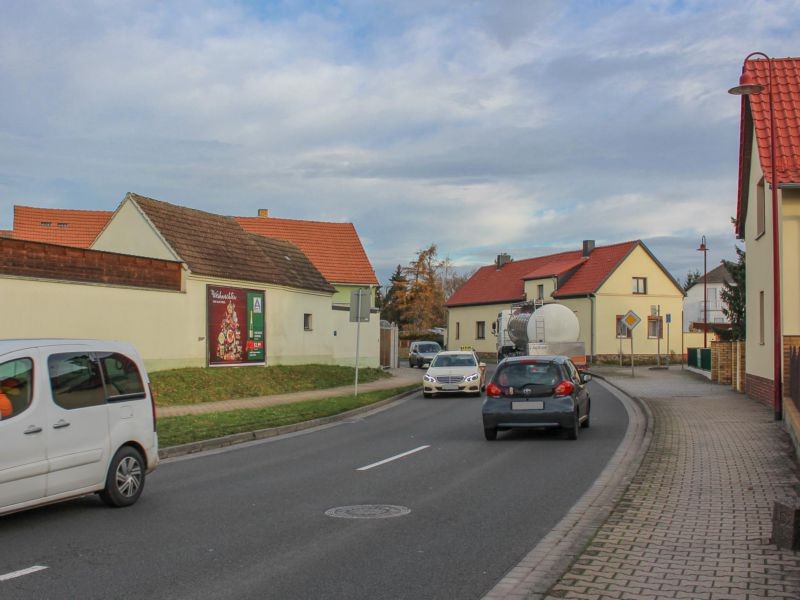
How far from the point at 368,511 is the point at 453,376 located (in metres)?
19.2

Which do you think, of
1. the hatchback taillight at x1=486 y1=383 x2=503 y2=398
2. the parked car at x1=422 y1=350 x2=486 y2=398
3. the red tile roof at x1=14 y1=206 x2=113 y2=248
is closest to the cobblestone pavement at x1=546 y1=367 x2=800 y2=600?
the hatchback taillight at x1=486 y1=383 x2=503 y2=398

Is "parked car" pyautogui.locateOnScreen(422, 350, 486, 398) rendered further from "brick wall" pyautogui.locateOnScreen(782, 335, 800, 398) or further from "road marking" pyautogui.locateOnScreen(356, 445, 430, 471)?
"road marking" pyautogui.locateOnScreen(356, 445, 430, 471)

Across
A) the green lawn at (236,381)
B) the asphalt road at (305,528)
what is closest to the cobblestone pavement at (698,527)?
the asphalt road at (305,528)

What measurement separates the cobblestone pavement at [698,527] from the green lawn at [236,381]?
41.6ft

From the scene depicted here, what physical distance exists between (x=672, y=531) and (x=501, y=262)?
72152mm

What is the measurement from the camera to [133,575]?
6570 mm

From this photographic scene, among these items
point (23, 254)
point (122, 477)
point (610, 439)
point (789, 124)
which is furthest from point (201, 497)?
point (789, 124)

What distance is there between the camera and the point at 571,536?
7.77 meters

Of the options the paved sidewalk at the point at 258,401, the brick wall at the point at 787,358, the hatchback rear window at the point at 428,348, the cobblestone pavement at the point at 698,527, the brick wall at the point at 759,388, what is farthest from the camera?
the hatchback rear window at the point at 428,348

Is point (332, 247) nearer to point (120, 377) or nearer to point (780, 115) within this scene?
point (780, 115)

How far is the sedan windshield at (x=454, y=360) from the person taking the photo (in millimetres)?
29328

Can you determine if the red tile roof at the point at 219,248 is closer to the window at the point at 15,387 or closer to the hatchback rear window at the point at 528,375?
the hatchback rear window at the point at 528,375

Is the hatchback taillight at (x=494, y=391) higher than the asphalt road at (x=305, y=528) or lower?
higher

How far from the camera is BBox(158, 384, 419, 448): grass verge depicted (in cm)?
1566
